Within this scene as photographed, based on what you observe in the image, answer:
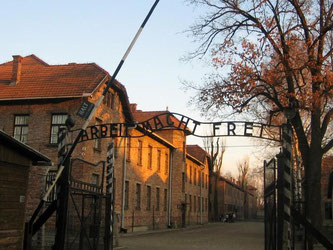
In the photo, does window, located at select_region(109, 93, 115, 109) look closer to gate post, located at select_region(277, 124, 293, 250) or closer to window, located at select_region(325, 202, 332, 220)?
gate post, located at select_region(277, 124, 293, 250)

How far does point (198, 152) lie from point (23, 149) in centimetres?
5322

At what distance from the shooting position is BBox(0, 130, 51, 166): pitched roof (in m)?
11.5

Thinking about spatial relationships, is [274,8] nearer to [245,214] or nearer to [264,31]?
[264,31]

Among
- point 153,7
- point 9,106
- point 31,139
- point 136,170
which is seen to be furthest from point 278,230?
point 136,170

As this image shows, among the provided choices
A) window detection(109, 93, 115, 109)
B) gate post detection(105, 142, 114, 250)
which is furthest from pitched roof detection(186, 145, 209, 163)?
gate post detection(105, 142, 114, 250)

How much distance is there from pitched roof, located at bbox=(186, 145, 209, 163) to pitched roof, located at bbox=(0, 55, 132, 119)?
3459cm

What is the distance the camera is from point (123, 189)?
103 ft

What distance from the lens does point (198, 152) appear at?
213ft

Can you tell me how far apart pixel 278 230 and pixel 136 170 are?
26.0m

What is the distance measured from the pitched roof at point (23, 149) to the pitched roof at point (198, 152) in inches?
1963

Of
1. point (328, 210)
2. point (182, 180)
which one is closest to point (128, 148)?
point (182, 180)

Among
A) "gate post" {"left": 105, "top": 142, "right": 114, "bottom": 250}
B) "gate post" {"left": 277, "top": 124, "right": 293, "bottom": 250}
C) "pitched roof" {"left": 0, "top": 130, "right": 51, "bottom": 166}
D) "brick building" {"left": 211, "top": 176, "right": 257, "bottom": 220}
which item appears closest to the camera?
"gate post" {"left": 277, "top": 124, "right": 293, "bottom": 250}

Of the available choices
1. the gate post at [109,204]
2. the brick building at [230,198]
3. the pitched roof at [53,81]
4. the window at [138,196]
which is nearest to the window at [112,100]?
the pitched roof at [53,81]

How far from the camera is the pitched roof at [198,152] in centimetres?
6317
